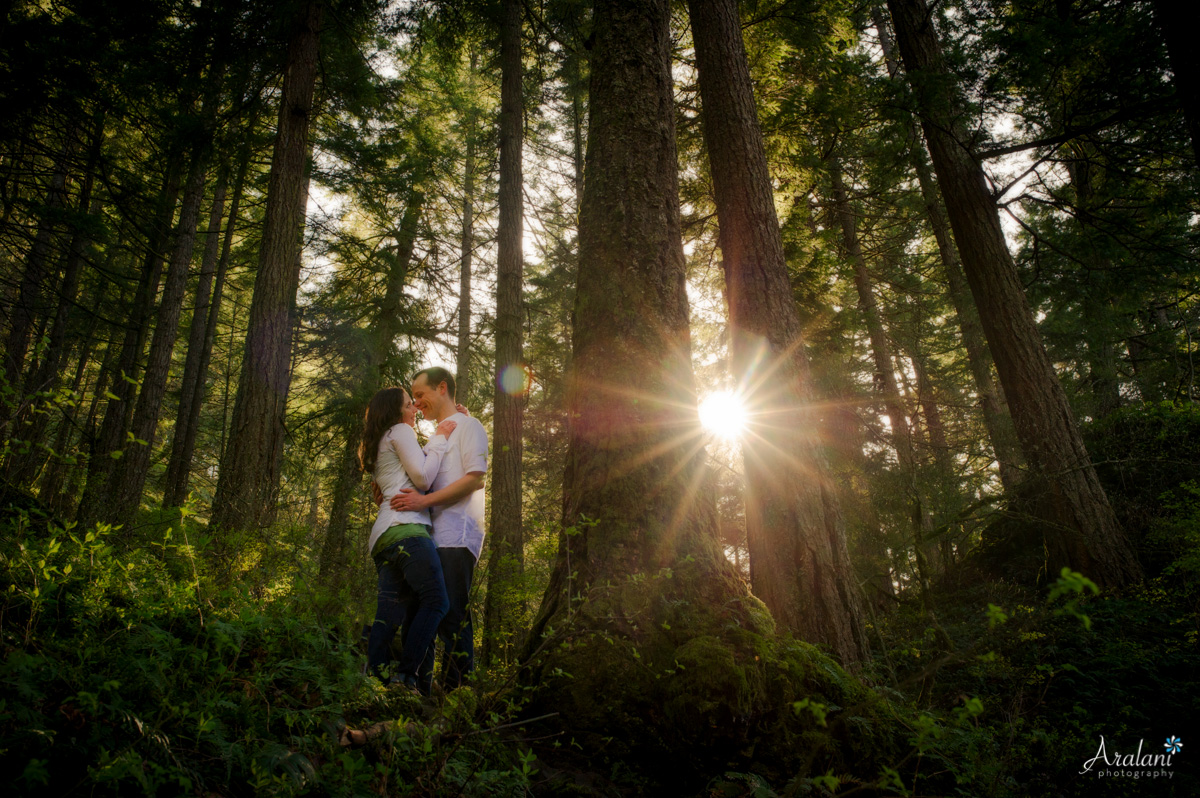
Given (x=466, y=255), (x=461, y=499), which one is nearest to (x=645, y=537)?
(x=461, y=499)

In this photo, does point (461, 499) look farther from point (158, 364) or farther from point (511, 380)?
point (158, 364)

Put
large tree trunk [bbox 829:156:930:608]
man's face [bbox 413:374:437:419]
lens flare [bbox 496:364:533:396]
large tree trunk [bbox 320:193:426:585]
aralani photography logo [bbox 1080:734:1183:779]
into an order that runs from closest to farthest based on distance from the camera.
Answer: aralani photography logo [bbox 1080:734:1183:779] < man's face [bbox 413:374:437:419] < lens flare [bbox 496:364:533:396] < large tree trunk [bbox 320:193:426:585] < large tree trunk [bbox 829:156:930:608]

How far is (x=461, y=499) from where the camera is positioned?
3.46 meters

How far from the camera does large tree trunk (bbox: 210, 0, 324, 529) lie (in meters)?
6.03

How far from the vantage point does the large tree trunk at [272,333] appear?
19.8 feet

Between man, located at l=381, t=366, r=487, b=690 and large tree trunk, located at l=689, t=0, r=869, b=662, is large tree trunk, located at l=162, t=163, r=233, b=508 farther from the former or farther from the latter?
large tree trunk, located at l=689, t=0, r=869, b=662

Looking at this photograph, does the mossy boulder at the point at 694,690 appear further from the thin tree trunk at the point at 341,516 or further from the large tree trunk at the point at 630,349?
the thin tree trunk at the point at 341,516

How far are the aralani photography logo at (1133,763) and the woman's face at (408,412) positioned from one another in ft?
14.7

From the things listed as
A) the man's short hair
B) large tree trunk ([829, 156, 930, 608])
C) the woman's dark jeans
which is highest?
large tree trunk ([829, 156, 930, 608])

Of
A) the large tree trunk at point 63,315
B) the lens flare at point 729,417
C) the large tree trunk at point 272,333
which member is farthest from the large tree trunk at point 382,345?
the lens flare at point 729,417

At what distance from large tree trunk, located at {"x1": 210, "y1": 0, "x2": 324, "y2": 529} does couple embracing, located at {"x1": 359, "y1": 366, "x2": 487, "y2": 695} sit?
3.04 metres

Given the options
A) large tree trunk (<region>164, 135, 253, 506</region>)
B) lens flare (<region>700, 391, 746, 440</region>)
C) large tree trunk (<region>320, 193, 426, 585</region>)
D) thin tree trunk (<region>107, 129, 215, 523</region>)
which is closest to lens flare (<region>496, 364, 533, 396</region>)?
large tree trunk (<region>320, 193, 426, 585</region>)

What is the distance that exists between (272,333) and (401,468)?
445 centimetres

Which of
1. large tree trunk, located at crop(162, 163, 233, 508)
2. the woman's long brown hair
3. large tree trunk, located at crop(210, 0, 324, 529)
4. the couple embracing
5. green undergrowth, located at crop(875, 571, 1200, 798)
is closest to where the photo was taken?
green undergrowth, located at crop(875, 571, 1200, 798)
